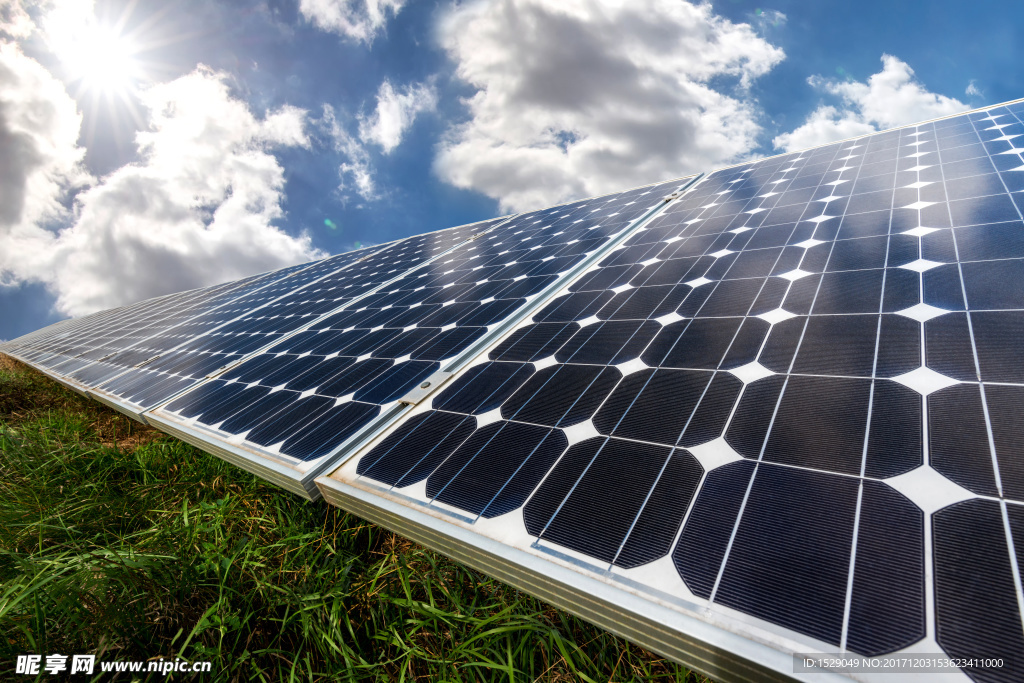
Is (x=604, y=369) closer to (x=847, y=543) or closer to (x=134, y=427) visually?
(x=847, y=543)

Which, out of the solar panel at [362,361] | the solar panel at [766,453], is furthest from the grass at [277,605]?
the solar panel at [766,453]

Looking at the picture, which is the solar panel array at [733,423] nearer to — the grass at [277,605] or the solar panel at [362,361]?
the solar panel at [362,361]

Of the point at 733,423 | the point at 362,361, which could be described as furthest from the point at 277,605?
the point at 733,423

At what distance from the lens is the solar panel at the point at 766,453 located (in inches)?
79.1

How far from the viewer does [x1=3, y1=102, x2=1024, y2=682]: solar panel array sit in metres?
2.05

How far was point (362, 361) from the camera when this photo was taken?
637 cm

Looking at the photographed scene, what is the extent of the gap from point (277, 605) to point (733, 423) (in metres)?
4.10

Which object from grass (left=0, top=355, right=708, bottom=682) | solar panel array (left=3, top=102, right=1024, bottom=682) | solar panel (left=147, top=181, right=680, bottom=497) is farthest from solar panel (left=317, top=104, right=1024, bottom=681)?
grass (left=0, top=355, right=708, bottom=682)

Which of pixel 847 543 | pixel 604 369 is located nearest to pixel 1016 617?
pixel 847 543

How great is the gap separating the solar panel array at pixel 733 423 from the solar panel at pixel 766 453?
0.05 ft

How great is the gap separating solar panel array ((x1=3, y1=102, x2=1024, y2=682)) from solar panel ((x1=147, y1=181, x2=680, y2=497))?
58 mm

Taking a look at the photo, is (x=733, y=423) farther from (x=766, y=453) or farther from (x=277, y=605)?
(x=277, y=605)

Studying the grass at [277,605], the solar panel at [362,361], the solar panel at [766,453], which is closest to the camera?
the solar panel at [766,453]

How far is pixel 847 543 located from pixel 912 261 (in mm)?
3870
